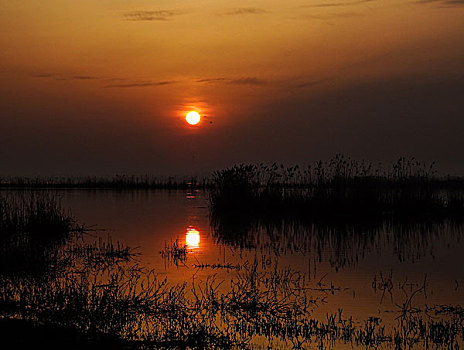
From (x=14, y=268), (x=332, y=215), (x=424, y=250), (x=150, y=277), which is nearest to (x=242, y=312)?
(x=150, y=277)

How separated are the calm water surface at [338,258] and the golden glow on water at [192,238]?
32 millimetres

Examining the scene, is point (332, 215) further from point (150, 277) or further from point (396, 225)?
point (150, 277)

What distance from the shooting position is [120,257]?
12633 mm

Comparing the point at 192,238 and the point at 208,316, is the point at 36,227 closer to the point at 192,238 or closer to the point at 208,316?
the point at 192,238

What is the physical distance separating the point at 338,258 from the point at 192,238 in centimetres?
524

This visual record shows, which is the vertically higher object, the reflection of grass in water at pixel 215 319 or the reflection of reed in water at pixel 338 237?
the reflection of reed in water at pixel 338 237

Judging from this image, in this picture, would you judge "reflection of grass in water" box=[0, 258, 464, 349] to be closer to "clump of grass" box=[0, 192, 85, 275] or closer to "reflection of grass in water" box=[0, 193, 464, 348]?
"reflection of grass in water" box=[0, 193, 464, 348]

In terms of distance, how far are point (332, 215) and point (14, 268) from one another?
14.2m

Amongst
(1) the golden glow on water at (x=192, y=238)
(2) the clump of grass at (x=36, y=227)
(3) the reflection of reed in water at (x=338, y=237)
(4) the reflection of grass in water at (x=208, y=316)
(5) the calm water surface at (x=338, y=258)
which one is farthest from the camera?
(1) the golden glow on water at (x=192, y=238)

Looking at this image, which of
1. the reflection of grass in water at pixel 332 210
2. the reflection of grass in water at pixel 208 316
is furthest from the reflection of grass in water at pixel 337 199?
the reflection of grass in water at pixel 208 316

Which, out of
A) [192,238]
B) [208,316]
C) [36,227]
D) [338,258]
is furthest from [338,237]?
[208,316]

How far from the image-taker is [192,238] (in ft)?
56.1

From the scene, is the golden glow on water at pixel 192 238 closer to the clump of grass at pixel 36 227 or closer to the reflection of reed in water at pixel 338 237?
the reflection of reed in water at pixel 338 237

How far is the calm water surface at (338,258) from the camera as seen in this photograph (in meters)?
9.09
